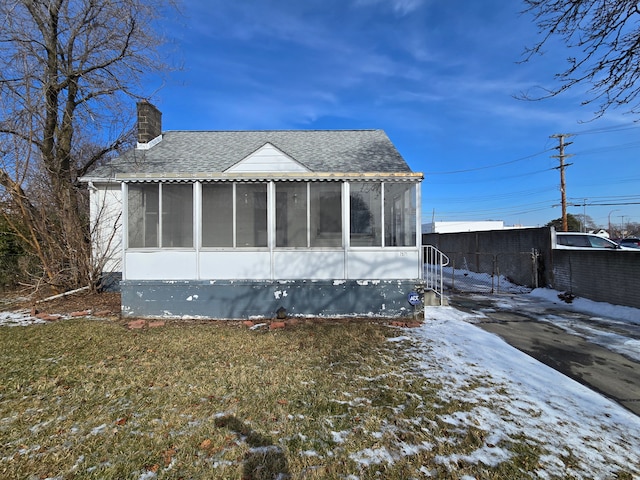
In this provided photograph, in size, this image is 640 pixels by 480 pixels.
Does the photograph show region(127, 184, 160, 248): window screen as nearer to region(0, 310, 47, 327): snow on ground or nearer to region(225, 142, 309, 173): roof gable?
region(225, 142, 309, 173): roof gable

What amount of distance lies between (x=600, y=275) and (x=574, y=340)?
385 centimetres

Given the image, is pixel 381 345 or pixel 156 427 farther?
pixel 381 345

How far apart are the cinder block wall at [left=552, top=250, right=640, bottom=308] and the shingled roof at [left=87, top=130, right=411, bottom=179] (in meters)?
5.93

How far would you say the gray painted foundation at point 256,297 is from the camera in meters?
7.49

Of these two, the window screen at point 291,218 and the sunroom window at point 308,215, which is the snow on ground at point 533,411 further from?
the window screen at point 291,218

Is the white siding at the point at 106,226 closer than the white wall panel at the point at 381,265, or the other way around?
the white wall panel at the point at 381,265

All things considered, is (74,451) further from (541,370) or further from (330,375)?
(541,370)

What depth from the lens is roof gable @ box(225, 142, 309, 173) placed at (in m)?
8.50

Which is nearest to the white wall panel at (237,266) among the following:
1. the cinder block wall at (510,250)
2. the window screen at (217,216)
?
the window screen at (217,216)

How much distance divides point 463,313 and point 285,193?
219 inches

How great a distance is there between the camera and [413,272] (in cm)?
752

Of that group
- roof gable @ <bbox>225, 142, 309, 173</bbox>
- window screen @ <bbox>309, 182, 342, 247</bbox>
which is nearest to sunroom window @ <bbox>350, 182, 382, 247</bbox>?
window screen @ <bbox>309, 182, 342, 247</bbox>

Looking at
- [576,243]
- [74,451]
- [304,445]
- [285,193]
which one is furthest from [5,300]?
[576,243]

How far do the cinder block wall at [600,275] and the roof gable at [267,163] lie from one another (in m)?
8.54
